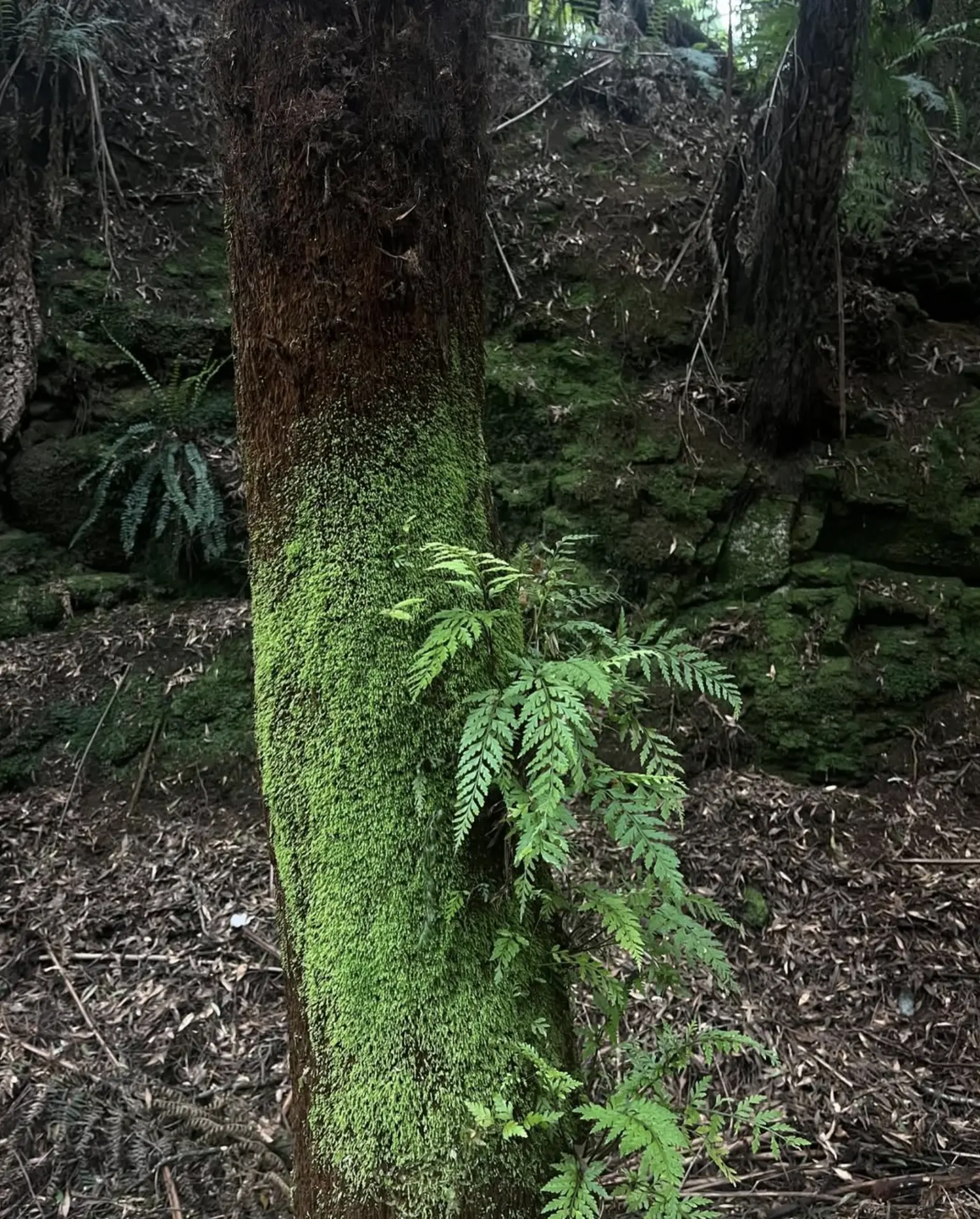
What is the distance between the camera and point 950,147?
643 cm

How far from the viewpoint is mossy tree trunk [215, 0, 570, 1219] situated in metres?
1.61

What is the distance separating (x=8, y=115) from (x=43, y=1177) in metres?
6.60

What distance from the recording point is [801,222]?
16.2ft

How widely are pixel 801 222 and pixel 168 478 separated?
4.24 m

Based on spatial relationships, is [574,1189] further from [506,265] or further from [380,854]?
[506,265]

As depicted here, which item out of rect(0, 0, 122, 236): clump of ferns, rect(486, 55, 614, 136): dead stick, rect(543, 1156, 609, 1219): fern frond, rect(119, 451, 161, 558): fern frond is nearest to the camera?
rect(543, 1156, 609, 1219): fern frond

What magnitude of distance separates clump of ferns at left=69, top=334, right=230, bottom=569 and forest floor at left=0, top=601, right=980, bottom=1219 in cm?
65

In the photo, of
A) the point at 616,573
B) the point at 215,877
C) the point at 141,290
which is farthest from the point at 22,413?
the point at 616,573

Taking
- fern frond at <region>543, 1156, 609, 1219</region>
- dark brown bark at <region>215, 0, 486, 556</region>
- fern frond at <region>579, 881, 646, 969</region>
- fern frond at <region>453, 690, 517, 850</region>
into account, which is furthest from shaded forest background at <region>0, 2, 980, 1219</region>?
dark brown bark at <region>215, 0, 486, 556</region>

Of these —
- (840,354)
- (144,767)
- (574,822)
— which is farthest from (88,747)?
(840,354)

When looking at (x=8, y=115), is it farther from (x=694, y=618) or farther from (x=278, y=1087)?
(x=278, y=1087)

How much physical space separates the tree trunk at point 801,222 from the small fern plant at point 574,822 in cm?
382

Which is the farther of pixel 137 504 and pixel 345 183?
pixel 137 504

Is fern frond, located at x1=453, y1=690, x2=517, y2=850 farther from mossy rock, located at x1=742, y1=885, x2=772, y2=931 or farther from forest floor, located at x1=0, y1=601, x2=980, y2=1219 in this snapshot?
mossy rock, located at x1=742, y1=885, x2=772, y2=931
